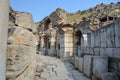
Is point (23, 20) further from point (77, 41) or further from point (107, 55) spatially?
point (77, 41)

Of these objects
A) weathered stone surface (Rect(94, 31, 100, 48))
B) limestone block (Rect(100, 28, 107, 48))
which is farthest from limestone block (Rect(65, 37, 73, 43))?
limestone block (Rect(100, 28, 107, 48))

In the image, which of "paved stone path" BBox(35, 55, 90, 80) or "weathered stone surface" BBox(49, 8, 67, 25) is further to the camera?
Result: "weathered stone surface" BBox(49, 8, 67, 25)

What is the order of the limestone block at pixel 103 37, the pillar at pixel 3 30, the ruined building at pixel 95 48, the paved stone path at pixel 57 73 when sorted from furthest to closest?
1. the limestone block at pixel 103 37
2. the paved stone path at pixel 57 73
3. the ruined building at pixel 95 48
4. the pillar at pixel 3 30

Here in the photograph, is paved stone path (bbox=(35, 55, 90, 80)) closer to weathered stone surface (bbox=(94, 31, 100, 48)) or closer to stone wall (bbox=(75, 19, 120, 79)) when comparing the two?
stone wall (bbox=(75, 19, 120, 79))

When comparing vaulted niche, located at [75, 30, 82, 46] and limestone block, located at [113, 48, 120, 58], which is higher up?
vaulted niche, located at [75, 30, 82, 46]

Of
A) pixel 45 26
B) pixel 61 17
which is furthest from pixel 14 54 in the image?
pixel 45 26

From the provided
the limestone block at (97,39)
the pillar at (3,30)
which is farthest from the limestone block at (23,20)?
the limestone block at (97,39)

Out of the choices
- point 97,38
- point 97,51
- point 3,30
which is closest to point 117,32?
point 97,38

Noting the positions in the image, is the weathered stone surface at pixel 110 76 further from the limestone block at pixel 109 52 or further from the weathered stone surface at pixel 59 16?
the weathered stone surface at pixel 59 16

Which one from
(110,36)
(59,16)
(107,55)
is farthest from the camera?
(59,16)

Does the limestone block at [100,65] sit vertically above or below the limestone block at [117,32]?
below

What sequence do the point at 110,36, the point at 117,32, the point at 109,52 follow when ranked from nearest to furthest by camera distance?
the point at 117,32 → the point at 110,36 → the point at 109,52

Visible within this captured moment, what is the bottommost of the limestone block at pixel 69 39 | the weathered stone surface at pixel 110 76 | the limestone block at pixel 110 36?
the weathered stone surface at pixel 110 76

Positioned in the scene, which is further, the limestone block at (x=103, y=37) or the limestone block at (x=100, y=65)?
A: the limestone block at (x=103, y=37)
